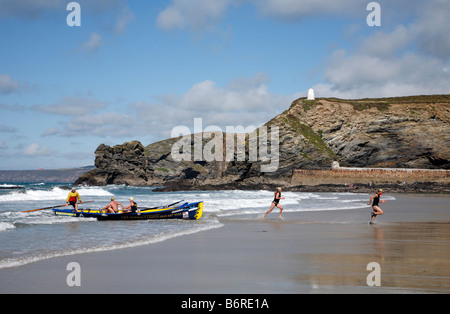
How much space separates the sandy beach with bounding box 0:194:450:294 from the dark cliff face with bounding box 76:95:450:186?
227 feet

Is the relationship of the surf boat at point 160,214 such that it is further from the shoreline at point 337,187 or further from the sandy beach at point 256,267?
the shoreline at point 337,187

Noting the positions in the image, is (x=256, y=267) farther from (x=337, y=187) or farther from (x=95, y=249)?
(x=337, y=187)

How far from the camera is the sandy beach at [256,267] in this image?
7113 mm

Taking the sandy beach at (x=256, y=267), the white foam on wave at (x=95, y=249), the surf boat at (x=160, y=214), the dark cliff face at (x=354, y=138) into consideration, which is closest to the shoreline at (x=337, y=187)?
the dark cliff face at (x=354, y=138)

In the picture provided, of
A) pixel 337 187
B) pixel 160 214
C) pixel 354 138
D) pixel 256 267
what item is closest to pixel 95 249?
pixel 256 267

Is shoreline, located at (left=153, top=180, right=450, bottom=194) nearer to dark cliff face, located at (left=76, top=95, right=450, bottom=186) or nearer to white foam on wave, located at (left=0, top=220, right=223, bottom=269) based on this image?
dark cliff face, located at (left=76, top=95, right=450, bottom=186)

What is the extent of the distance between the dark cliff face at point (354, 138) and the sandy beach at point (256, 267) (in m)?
69.1

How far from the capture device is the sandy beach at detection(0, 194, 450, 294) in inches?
280

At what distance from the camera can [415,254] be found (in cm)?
1008

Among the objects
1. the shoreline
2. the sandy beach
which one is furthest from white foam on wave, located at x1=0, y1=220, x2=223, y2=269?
the shoreline

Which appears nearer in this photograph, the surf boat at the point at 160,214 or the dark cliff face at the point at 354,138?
the surf boat at the point at 160,214
